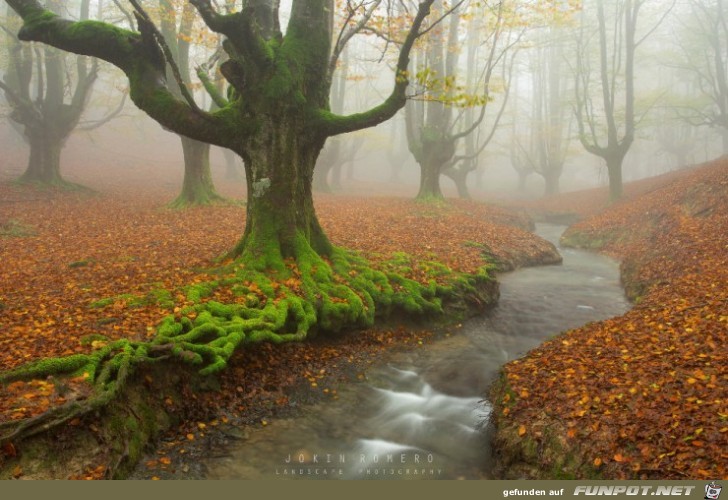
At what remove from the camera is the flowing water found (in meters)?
5.94

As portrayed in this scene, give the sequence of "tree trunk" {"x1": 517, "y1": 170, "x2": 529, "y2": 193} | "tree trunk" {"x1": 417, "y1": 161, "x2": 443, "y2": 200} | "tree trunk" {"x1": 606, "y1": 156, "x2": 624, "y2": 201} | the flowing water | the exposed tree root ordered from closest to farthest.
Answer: the exposed tree root < the flowing water < "tree trunk" {"x1": 417, "y1": 161, "x2": 443, "y2": 200} < "tree trunk" {"x1": 606, "y1": 156, "x2": 624, "y2": 201} < "tree trunk" {"x1": 517, "y1": 170, "x2": 529, "y2": 193}

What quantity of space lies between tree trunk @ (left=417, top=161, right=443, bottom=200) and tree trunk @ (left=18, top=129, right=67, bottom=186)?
54.8 feet

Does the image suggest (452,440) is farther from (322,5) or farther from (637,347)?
(322,5)

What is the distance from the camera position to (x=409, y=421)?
721 cm

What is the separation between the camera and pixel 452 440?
6.75 m

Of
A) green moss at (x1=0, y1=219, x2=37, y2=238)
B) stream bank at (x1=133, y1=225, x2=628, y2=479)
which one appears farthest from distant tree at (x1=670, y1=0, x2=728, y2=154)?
green moss at (x1=0, y1=219, x2=37, y2=238)

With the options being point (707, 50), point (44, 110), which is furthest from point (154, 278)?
point (707, 50)

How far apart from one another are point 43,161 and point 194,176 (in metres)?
8.08

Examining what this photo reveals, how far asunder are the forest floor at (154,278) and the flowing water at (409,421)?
45 centimetres

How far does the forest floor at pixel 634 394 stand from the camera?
4.86 metres

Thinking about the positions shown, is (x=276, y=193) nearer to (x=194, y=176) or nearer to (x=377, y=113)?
(x=377, y=113)

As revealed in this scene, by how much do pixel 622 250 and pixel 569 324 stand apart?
9142mm

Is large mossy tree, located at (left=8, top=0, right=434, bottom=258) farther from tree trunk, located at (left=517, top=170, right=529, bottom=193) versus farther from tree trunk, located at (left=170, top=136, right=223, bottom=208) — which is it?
tree trunk, located at (left=517, top=170, right=529, bottom=193)

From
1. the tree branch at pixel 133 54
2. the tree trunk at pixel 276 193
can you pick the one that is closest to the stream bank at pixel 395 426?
the tree trunk at pixel 276 193
